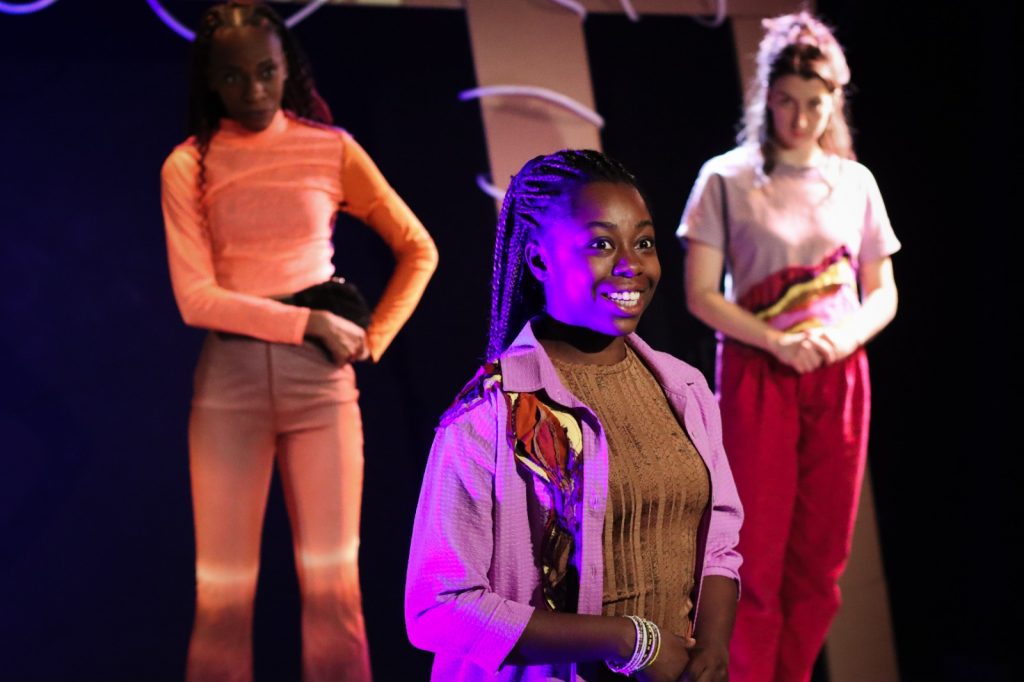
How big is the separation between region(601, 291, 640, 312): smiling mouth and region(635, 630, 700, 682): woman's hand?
1.55ft

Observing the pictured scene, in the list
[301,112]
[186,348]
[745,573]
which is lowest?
[745,573]

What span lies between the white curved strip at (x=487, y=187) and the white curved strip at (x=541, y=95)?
0.79ft

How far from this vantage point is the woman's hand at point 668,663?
5.19 feet

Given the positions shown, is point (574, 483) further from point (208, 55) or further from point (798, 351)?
point (208, 55)

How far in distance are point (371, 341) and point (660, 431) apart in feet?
5.05

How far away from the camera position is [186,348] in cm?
309

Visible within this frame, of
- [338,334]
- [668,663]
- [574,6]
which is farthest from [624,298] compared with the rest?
[574,6]

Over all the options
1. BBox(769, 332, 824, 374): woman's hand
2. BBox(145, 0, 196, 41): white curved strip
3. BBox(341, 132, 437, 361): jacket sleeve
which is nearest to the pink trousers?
BBox(341, 132, 437, 361): jacket sleeve

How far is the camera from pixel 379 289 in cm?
328

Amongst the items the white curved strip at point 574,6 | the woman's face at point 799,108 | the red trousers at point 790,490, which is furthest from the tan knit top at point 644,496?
the white curved strip at point 574,6

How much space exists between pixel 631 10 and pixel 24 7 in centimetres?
180

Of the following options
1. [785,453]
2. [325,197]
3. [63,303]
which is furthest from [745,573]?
[63,303]

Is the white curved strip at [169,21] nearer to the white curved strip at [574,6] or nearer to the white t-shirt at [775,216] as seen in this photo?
the white curved strip at [574,6]

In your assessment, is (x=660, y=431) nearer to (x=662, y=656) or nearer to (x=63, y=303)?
(x=662, y=656)
